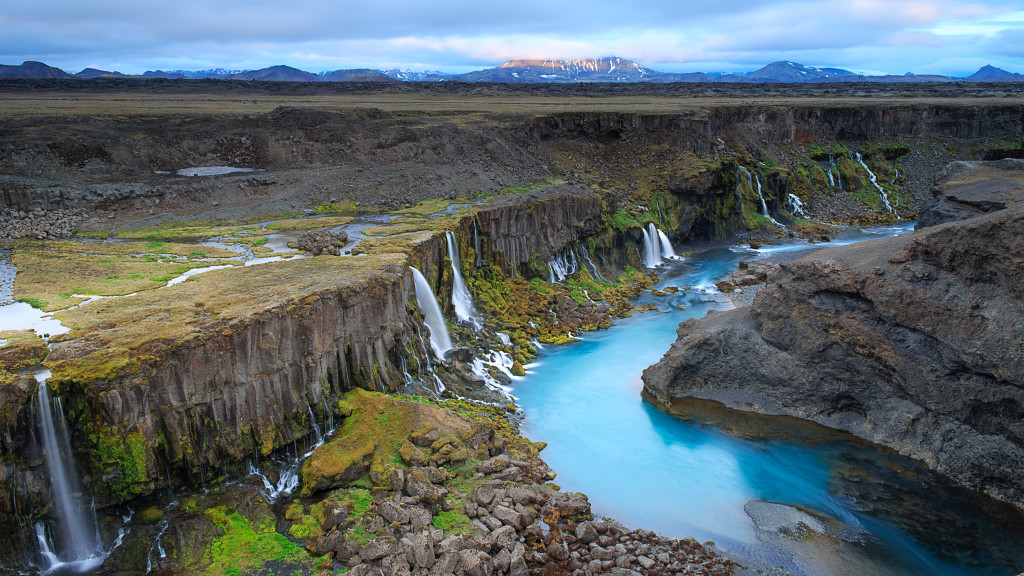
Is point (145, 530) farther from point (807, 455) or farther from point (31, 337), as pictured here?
point (807, 455)

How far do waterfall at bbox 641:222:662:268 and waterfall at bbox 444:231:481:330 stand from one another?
1901cm

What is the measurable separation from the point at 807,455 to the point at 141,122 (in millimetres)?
54429

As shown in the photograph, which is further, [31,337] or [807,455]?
[807,455]

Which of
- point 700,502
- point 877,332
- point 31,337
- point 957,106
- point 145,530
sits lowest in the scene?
point 700,502

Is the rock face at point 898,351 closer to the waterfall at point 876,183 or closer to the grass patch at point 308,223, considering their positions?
the grass patch at point 308,223

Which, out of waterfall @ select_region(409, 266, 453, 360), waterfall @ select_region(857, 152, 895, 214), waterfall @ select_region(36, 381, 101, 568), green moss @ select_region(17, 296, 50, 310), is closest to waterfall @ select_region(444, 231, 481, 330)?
waterfall @ select_region(409, 266, 453, 360)

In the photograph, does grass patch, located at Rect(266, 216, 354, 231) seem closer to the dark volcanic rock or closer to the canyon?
the canyon

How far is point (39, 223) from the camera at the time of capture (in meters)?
35.2

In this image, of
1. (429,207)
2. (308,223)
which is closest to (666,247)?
(429,207)

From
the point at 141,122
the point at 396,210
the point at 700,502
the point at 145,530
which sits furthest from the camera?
the point at 141,122

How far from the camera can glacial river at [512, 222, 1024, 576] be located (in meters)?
18.4

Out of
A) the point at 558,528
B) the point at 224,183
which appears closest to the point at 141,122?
the point at 224,183

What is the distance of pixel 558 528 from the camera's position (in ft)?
59.3

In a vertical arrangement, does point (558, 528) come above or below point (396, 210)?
below
